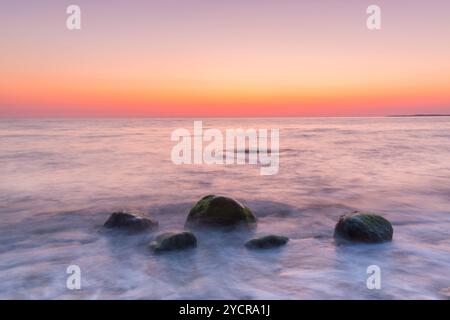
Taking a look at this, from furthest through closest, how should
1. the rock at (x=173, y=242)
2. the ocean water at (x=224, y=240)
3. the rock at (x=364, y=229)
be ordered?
the rock at (x=364, y=229) → the rock at (x=173, y=242) → the ocean water at (x=224, y=240)

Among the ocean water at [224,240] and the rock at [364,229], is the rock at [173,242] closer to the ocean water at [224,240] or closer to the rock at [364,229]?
the ocean water at [224,240]

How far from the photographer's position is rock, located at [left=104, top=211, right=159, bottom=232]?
6602 mm

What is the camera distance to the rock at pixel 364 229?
593 centimetres

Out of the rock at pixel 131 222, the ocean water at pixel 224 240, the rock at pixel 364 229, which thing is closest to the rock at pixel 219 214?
the ocean water at pixel 224 240

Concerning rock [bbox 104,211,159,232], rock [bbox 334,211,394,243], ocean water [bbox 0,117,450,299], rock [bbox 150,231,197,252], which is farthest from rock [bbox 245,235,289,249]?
rock [bbox 104,211,159,232]

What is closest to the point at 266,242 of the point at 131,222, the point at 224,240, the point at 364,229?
the point at 224,240

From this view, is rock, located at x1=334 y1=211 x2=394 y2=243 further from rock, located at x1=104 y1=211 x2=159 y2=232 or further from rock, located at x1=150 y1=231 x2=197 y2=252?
rock, located at x1=104 y1=211 x2=159 y2=232

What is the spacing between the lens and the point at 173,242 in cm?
562

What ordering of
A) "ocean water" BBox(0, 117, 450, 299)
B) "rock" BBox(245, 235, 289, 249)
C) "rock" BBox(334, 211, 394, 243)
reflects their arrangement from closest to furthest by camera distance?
"ocean water" BBox(0, 117, 450, 299), "rock" BBox(245, 235, 289, 249), "rock" BBox(334, 211, 394, 243)

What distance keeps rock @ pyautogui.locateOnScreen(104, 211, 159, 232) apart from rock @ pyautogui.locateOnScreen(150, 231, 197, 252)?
2.92 feet

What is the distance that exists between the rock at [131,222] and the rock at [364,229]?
3157mm

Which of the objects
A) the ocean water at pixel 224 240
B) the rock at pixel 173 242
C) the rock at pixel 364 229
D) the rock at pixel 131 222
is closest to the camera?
the ocean water at pixel 224 240

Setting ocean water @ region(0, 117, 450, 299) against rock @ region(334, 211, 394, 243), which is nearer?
ocean water @ region(0, 117, 450, 299)

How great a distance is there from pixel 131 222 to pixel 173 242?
4.33 ft
